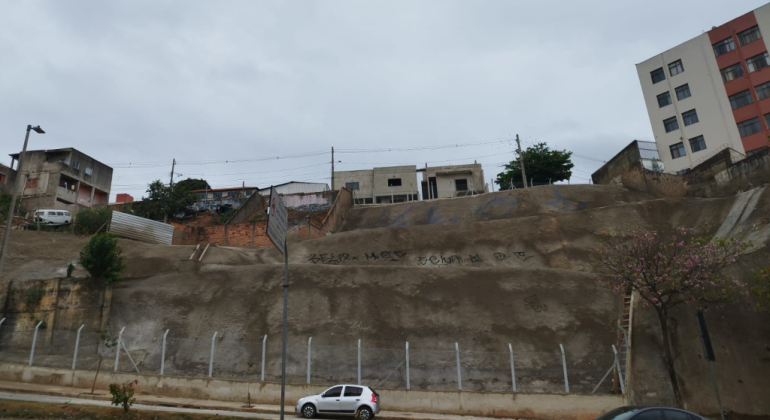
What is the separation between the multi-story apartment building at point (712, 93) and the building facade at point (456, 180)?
24720 millimetres

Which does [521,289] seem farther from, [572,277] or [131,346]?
[131,346]

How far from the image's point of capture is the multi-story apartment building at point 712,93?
49.3m

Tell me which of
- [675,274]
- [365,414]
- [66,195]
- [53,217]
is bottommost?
[365,414]

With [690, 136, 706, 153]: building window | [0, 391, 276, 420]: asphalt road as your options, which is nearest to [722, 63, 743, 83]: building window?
[690, 136, 706, 153]: building window

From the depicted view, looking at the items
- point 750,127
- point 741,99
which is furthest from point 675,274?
point 741,99

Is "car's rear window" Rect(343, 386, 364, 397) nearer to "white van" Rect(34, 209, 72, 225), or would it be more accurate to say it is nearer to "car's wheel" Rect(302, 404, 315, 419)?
"car's wheel" Rect(302, 404, 315, 419)

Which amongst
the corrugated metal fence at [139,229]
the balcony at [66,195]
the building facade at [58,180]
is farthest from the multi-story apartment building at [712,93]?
the balcony at [66,195]

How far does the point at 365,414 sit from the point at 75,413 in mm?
10295

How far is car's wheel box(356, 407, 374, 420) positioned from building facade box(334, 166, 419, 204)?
56358mm

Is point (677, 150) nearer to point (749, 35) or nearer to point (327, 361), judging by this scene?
point (749, 35)

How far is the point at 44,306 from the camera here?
26.4m

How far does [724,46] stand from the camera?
52.8 meters

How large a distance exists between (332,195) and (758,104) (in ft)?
153

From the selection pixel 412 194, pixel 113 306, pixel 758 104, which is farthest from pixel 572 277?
pixel 412 194
